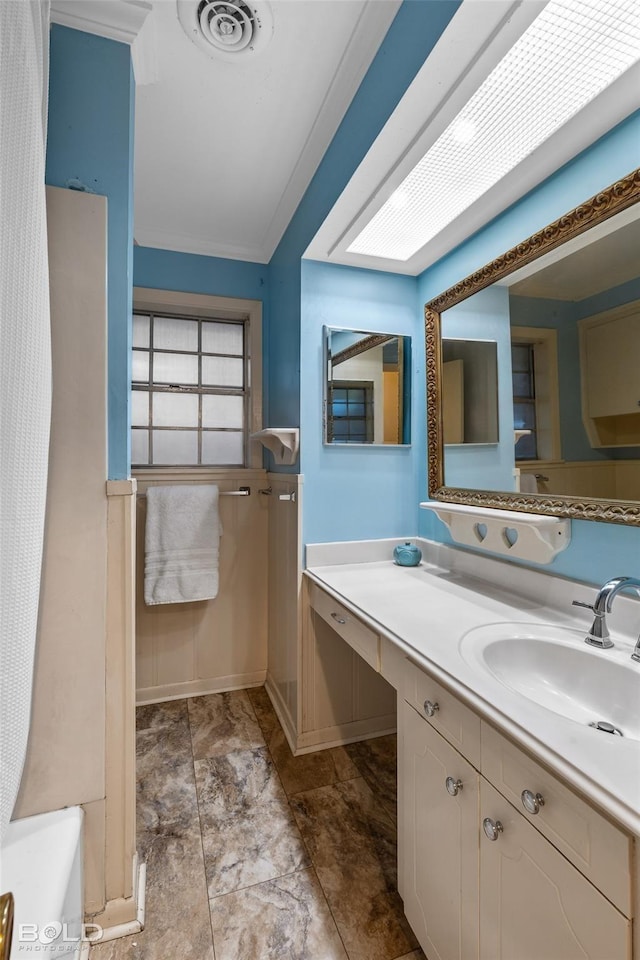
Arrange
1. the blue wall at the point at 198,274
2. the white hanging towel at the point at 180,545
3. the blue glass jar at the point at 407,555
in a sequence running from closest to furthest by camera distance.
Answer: the blue glass jar at the point at 407,555 < the white hanging towel at the point at 180,545 < the blue wall at the point at 198,274

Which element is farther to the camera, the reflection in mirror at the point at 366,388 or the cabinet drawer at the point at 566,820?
the reflection in mirror at the point at 366,388

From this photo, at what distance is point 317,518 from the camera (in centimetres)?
175

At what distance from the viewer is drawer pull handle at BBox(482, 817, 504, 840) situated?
713 millimetres

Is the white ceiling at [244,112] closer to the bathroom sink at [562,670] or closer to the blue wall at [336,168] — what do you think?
the blue wall at [336,168]

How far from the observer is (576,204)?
44.4 inches

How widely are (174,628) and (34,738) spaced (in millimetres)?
1171

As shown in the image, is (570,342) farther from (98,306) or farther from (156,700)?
(156,700)

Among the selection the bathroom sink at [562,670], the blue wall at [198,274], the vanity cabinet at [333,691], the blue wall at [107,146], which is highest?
the blue wall at [198,274]

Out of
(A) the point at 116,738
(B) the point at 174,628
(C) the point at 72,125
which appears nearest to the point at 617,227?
(C) the point at 72,125

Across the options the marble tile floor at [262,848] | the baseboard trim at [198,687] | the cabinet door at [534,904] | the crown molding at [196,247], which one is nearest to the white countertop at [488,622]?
the cabinet door at [534,904]

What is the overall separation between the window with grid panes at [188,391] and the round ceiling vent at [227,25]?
4.31 feet

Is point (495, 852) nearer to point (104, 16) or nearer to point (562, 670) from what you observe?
point (562, 670)

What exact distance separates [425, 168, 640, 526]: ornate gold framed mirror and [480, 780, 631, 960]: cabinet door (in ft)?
2.36

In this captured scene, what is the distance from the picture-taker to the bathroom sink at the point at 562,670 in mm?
849
